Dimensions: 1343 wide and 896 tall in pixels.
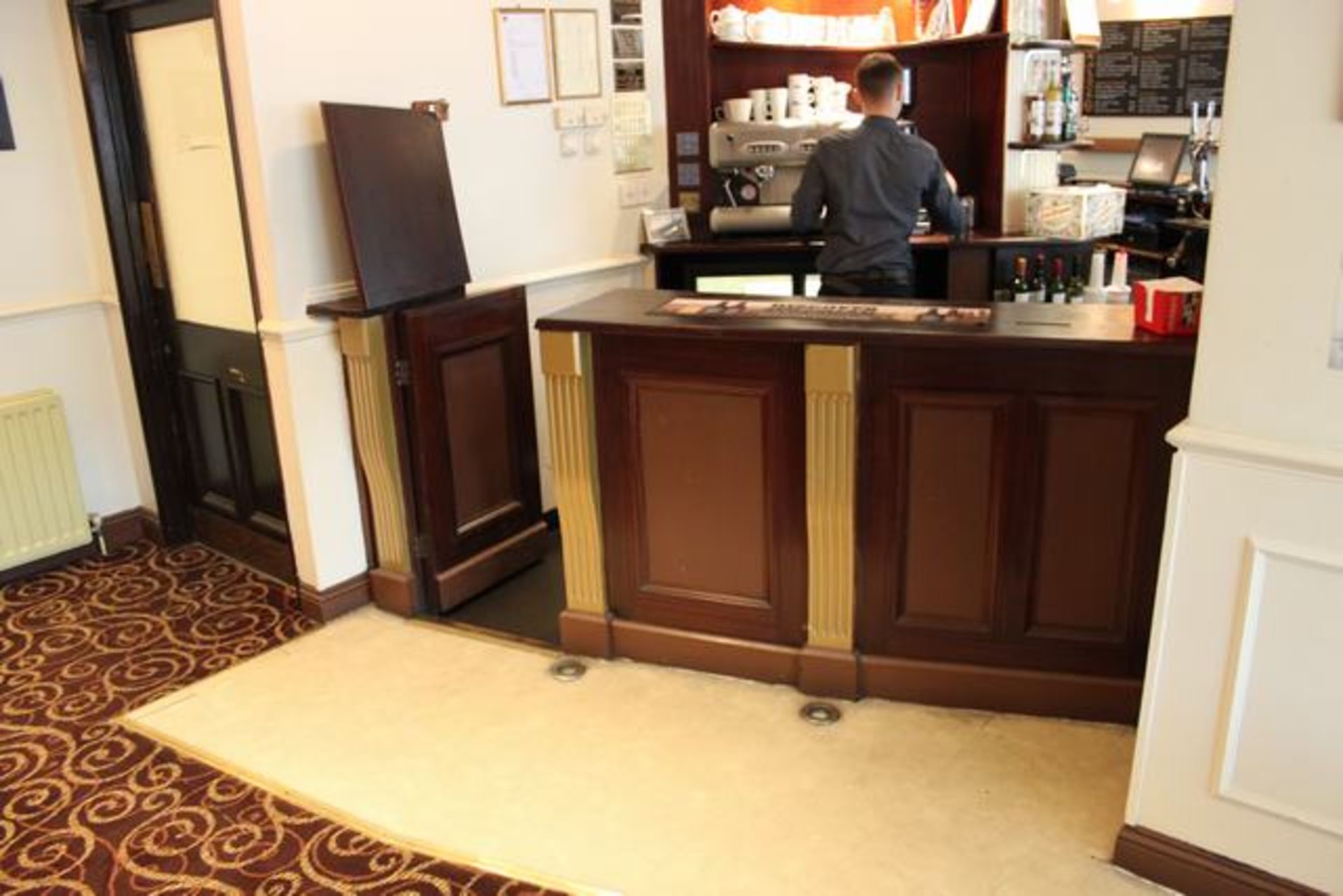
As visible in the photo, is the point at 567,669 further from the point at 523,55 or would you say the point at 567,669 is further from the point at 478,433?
the point at 523,55

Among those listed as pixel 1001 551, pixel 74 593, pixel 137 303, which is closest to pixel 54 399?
pixel 137 303

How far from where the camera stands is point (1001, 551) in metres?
2.82

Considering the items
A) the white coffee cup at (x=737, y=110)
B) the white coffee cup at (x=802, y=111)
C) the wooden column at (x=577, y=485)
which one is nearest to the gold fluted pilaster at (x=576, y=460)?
the wooden column at (x=577, y=485)

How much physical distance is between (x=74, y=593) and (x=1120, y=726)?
11.8ft

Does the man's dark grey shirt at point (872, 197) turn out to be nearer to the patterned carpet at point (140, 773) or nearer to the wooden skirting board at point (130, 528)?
the patterned carpet at point (140, 773)

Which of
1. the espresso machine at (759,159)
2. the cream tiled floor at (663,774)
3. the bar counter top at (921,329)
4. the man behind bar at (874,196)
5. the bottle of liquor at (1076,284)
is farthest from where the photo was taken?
the espresso machine at (759,159)

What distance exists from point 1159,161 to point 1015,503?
3948 millimetres

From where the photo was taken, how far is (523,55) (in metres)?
3.96

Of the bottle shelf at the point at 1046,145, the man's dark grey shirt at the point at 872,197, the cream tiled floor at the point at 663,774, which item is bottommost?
the cream tiled floor at the point at 663,774

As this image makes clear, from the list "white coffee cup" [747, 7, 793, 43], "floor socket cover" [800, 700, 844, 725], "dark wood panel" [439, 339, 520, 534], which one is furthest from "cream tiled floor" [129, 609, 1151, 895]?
"white coffee cup" [747, 7, 793, 43]

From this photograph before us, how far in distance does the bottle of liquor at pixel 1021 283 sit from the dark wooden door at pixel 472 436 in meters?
1.96

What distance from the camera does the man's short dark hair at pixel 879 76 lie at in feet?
12.3

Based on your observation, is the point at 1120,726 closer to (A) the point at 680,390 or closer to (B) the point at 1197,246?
(A) the point at 680,390

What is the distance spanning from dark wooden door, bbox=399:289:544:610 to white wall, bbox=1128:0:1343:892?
7.53 ft
